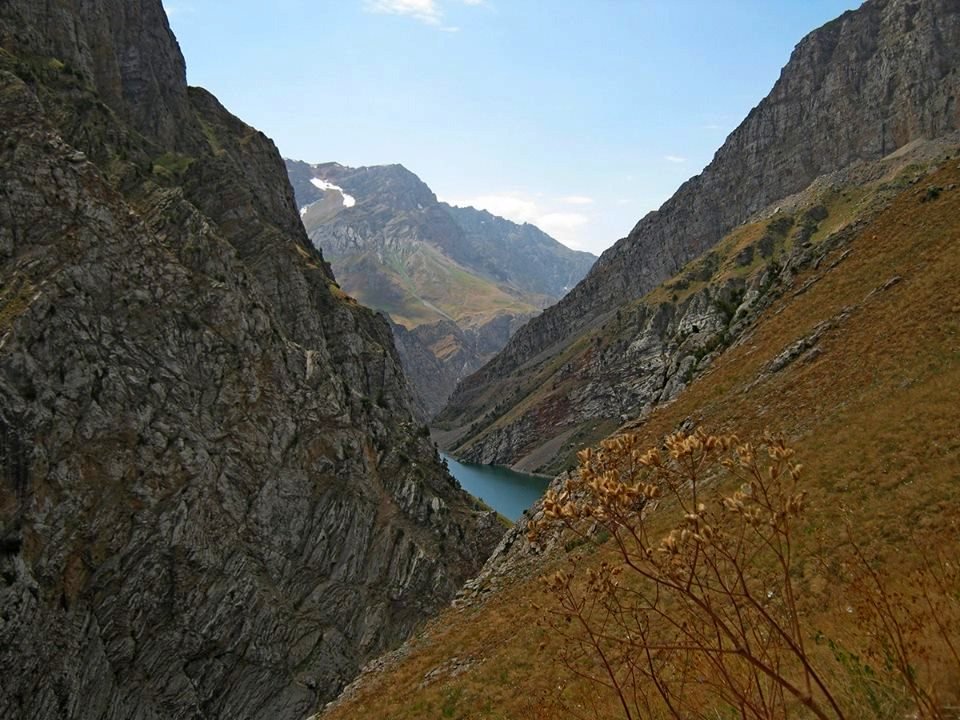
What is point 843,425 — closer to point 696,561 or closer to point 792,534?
point 792,534

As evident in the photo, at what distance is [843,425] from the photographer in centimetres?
2908

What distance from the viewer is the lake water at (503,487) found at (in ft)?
451

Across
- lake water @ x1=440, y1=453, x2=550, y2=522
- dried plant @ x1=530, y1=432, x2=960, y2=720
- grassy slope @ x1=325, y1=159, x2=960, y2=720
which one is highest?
dried plant @ x1=530, y1=432, x2=960, y2=720

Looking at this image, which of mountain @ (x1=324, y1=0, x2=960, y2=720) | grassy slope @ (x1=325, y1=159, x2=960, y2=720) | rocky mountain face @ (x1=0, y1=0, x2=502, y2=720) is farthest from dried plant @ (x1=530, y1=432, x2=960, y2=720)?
rocky mountain face @ (x1=0, y1=0, x2=502, y2=720)

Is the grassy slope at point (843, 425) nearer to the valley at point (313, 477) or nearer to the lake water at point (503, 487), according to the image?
the valley at point (313, 477)

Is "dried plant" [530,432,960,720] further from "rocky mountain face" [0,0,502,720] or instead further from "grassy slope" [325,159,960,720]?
"rocky mountain face" [0,0,502,720]

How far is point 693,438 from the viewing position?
5.16 metres

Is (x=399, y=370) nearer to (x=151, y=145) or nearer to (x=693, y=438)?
(x=151, y=145)

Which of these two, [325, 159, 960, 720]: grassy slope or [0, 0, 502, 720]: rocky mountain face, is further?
[0, 0, 502, 720]: rocky mountain face

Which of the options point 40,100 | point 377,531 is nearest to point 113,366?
point 377,531

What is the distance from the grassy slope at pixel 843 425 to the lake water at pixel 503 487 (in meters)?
82.9

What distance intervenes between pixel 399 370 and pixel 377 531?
58967 mm

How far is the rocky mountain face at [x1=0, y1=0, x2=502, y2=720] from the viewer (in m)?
47.3

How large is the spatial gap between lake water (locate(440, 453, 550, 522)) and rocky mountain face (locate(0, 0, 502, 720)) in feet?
184
